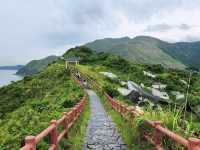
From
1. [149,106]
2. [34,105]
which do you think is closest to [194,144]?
[149,106]

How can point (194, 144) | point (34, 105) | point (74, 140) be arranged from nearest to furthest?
point (194, 144)
point (74, 140)
point (34, 105)

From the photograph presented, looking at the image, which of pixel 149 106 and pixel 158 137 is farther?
pixel 149 106

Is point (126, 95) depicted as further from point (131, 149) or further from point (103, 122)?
point (131, 149)

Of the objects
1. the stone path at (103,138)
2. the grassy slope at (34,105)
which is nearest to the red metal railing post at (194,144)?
the grassy slope at (34,105)

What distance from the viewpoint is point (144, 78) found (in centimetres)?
7788

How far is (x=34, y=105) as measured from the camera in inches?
1438

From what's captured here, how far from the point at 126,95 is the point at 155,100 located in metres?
8.82

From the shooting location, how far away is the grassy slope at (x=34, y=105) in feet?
40.9

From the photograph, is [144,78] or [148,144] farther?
[144,78]

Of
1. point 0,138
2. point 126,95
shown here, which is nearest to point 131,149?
point 0,138

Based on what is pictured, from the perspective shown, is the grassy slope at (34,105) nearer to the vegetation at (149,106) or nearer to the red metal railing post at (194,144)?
the vegetation at (149,106)

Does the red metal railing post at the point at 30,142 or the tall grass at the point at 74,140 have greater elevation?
the red metal railing post at the point at 30,142

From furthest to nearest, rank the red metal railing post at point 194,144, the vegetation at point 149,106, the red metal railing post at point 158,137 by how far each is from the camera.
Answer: the vegetation at point 149,106 < the red metal railing post at point 158,137 < the red metal railing post at point 194,144

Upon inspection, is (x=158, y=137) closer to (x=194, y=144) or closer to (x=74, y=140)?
(x=194, y=144)
